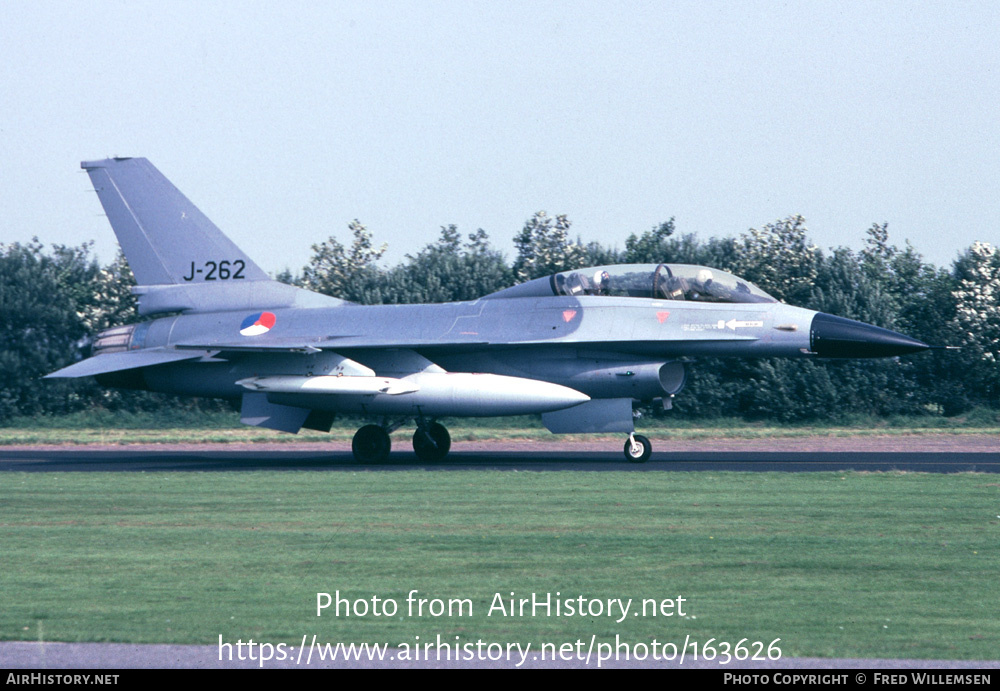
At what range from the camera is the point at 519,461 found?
76.7ft

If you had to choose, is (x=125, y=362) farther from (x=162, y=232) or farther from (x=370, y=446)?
(x=370, y=446)

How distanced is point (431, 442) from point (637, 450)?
428 centimetres

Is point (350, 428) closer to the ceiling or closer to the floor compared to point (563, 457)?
closer to the ceiling

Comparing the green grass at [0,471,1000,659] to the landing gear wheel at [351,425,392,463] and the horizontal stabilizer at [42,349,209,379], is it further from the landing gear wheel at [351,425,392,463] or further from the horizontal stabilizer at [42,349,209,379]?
the horizontal stabilizer at [42,349,209,379]

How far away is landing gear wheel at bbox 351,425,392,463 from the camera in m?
23.7

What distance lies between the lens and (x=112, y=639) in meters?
6.83

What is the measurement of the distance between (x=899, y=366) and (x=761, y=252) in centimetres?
1219

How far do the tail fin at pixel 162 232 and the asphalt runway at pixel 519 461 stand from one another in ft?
12.8

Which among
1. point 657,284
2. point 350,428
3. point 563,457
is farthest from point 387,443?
point 350,428

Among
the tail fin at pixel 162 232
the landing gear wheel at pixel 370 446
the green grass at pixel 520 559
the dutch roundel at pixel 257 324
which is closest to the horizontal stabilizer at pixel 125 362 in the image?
the dutch roundel at pixel 257 324

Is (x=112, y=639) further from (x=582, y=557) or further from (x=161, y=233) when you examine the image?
(x=161, y=233)

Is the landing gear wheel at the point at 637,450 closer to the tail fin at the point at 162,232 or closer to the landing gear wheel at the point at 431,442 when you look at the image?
the landing gear wheel at the point at 431,442

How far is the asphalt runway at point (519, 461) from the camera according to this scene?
20781 millimetres

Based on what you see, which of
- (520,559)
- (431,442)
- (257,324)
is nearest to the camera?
(520,559)
